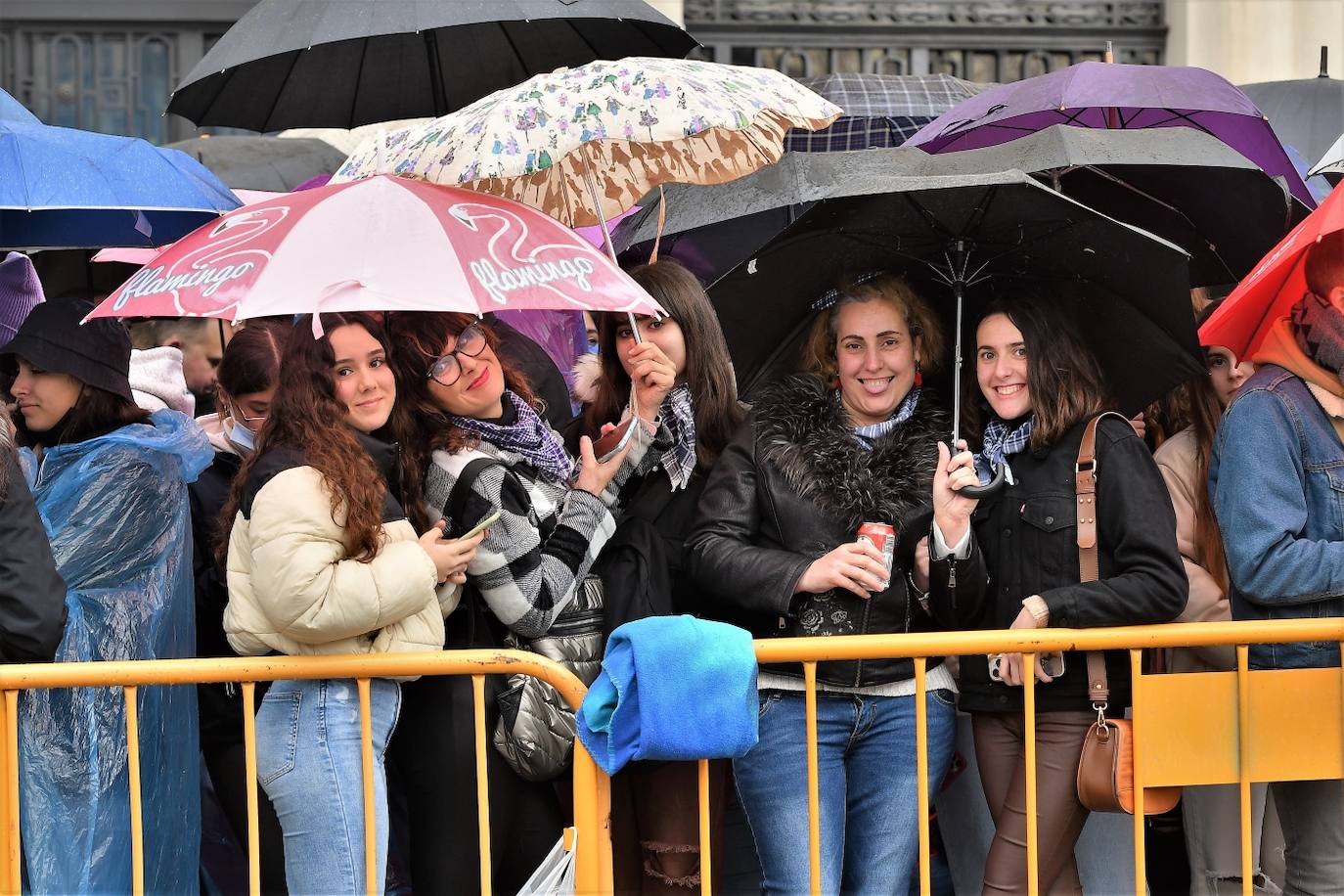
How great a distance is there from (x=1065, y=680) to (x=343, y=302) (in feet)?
6.42

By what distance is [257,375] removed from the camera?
467cm

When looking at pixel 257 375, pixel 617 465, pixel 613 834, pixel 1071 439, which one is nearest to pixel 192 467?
pixel 257 375

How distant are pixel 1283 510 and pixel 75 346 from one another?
3160mm

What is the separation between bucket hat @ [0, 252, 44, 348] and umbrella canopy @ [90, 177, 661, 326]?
1.20m

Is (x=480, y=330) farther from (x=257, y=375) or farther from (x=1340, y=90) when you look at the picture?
(x=1340, y=90)

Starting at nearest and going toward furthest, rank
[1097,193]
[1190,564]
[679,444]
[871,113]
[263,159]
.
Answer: [679,444], [1190,564], [1097,193], [871,113], [263,159]

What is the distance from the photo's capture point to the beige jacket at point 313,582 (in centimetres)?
364

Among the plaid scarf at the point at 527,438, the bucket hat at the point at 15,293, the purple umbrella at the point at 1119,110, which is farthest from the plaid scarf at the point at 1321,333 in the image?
the bucket hat at the point at 15,293

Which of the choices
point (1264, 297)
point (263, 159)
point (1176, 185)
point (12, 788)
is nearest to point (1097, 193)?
point (1176, 185)

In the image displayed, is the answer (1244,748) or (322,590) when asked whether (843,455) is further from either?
(322,590)

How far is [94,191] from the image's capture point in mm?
4715

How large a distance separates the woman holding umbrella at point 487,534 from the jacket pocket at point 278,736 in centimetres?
32

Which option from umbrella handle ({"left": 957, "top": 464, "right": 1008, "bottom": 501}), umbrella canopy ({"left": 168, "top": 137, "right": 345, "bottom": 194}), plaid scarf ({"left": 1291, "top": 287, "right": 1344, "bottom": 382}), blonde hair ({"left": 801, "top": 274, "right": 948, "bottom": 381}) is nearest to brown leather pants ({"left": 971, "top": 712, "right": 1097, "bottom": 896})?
umbrella handle ({"left": 957, "top": 464, "right": 1008, "bottom": 501})

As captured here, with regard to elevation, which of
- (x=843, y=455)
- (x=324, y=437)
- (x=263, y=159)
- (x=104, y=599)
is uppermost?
(x=263, y=159)
